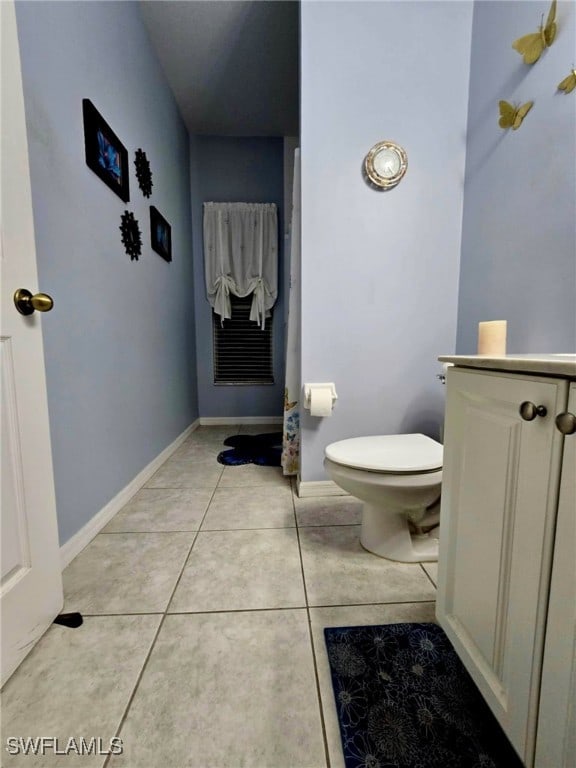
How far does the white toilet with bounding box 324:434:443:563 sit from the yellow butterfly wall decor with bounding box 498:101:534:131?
1.26 meters

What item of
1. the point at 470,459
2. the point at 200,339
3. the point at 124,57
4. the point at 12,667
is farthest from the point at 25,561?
the point at 200,339

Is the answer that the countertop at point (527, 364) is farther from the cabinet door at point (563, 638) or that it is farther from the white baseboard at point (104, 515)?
the white baseboard at point (104, 515)

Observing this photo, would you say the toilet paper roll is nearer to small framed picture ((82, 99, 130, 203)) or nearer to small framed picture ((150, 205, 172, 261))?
small framed picture ((82, 99, 130, 203))

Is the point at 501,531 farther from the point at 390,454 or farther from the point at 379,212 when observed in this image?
the point at 379,212

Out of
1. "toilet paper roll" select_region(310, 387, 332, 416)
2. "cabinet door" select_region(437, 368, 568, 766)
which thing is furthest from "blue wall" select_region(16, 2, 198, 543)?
"cabinet door" select_region(437, 368, 568, 766)

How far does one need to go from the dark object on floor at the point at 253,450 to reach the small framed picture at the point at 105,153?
5.63 ft

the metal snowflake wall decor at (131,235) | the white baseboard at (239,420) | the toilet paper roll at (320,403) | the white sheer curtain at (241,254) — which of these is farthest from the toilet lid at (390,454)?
the white sheer curtain at (241,254)

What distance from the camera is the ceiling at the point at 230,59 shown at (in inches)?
78.1

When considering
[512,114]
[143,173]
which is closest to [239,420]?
[143,173]

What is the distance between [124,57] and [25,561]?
2391 mm

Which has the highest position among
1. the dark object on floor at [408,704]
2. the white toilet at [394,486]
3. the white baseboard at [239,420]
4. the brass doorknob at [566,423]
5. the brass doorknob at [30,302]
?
the brass doorknob at [30,302]

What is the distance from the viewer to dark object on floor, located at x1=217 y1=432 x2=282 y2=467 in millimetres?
2307

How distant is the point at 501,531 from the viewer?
566 mm

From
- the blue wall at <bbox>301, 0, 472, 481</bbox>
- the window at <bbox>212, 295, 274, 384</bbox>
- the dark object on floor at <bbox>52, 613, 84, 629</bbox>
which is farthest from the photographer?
the window at <bbox>212, 295, 274, 384</bbox>
